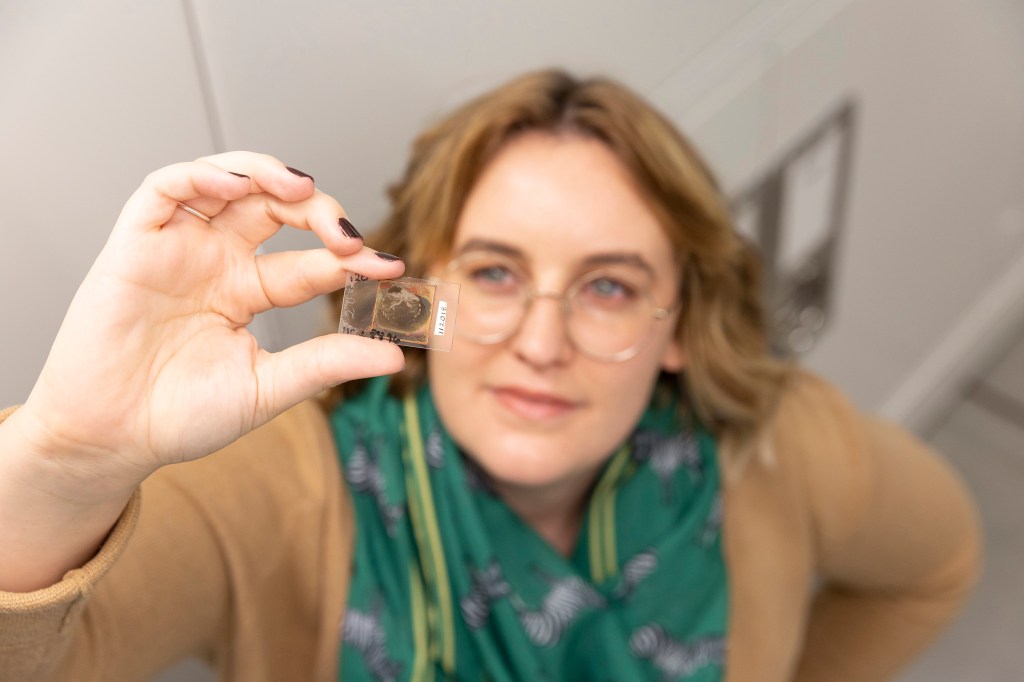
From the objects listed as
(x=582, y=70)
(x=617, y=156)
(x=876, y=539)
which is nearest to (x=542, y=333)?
(x=617, y=156)

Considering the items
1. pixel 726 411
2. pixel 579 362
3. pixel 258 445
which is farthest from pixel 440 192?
pixel 726 411

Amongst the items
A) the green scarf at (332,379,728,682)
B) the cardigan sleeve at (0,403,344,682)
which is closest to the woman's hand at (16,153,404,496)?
the cardigan sleeve at (0,403,344,682)

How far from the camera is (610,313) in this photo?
1.15 metres

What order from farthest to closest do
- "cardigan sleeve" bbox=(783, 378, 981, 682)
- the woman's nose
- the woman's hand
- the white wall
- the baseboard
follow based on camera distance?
the baseboard → "cardigan sleeve" bbox=(783, 378, 981, 682) → the woman's nose → the white wall → the woman's hand

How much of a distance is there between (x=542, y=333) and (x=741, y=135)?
2.72 ft

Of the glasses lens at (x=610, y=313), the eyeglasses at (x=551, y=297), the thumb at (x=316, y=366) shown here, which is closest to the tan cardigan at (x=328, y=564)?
the thumb at (x=316, y=366)

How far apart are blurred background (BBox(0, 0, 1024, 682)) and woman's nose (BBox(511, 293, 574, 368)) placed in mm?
244

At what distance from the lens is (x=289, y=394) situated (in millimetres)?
734

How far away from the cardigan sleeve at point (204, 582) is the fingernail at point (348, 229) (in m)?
0.30

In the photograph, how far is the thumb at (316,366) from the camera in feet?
2.37

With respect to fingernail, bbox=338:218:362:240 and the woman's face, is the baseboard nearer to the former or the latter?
the woman's face

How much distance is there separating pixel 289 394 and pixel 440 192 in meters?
0.50

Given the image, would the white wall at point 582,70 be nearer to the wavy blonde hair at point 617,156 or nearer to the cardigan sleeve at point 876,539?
the wavy blonde hair at point 617,156

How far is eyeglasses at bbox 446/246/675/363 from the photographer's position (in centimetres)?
110
